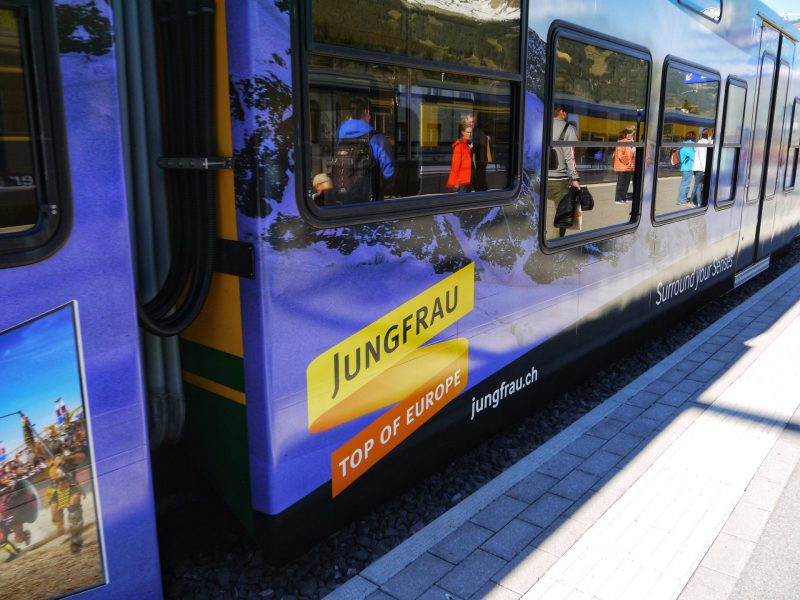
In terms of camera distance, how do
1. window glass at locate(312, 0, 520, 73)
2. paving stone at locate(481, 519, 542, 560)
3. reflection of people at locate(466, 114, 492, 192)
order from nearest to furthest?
1. window glass at locate(312, 0, 520, 73)
2. paving stone at locate(481, 519, 542, 560)
3. reflection of people at locate(466, 114, 492, 192)

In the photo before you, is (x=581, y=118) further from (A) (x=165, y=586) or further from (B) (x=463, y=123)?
(A) (x=165, y=586)

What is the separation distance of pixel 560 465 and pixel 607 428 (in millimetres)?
626

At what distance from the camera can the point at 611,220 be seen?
4621 millimetres

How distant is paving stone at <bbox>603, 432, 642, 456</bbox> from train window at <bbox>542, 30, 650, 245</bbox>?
3.99ft

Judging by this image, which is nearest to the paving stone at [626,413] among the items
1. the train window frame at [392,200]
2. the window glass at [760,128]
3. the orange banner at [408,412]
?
the orange banner at [408,412]

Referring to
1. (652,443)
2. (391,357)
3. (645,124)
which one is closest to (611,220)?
(645,124)

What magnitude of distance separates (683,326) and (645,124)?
2.55 meters

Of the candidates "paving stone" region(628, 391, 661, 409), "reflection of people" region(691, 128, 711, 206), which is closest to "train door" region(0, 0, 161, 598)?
"paving stone" region(628, 391, 661, 409)

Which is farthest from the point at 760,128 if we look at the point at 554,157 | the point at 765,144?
the point at 554,157

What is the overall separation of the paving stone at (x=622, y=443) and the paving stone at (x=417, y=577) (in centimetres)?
145

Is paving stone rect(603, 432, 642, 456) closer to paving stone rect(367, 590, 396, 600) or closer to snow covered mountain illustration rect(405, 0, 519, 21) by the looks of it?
paving stone rect(367, 590, 396, 600)

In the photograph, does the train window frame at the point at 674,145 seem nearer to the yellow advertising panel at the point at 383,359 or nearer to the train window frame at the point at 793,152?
the yellow advertising panel at the point at 383,359

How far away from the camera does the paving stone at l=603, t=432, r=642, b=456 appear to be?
3.82 meters

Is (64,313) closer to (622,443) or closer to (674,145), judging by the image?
(622,443)
